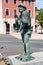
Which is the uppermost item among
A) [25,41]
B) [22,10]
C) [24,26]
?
[22,10]

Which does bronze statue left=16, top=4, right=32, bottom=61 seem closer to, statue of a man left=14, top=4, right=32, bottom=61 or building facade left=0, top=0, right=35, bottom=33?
statue of a man left=14, top=4, right=32, bottom=61

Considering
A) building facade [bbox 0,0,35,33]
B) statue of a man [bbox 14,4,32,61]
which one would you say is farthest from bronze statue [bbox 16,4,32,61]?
building facade [bbox 0,0,35,33]

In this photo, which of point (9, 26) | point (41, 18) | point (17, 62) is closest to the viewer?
point (17, 62)

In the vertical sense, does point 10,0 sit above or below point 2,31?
above

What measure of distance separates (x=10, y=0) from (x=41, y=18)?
785cm

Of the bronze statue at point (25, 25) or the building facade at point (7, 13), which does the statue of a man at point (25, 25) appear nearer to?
the bronze statue at point (25, 25)

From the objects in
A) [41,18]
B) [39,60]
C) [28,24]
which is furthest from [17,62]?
[41,18]

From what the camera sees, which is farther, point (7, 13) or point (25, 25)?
point (7, 13)

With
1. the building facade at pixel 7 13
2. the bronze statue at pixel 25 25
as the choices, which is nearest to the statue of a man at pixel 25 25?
the bronze statue at pixel 25 25

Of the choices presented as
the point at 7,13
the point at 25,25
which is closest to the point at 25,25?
the point at 25,25

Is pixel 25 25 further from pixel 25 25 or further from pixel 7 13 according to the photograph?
pixel 7 13

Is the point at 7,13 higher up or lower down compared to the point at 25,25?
lower down

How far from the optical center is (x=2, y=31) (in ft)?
165

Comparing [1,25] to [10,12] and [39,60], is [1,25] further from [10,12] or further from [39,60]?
[39,60]
